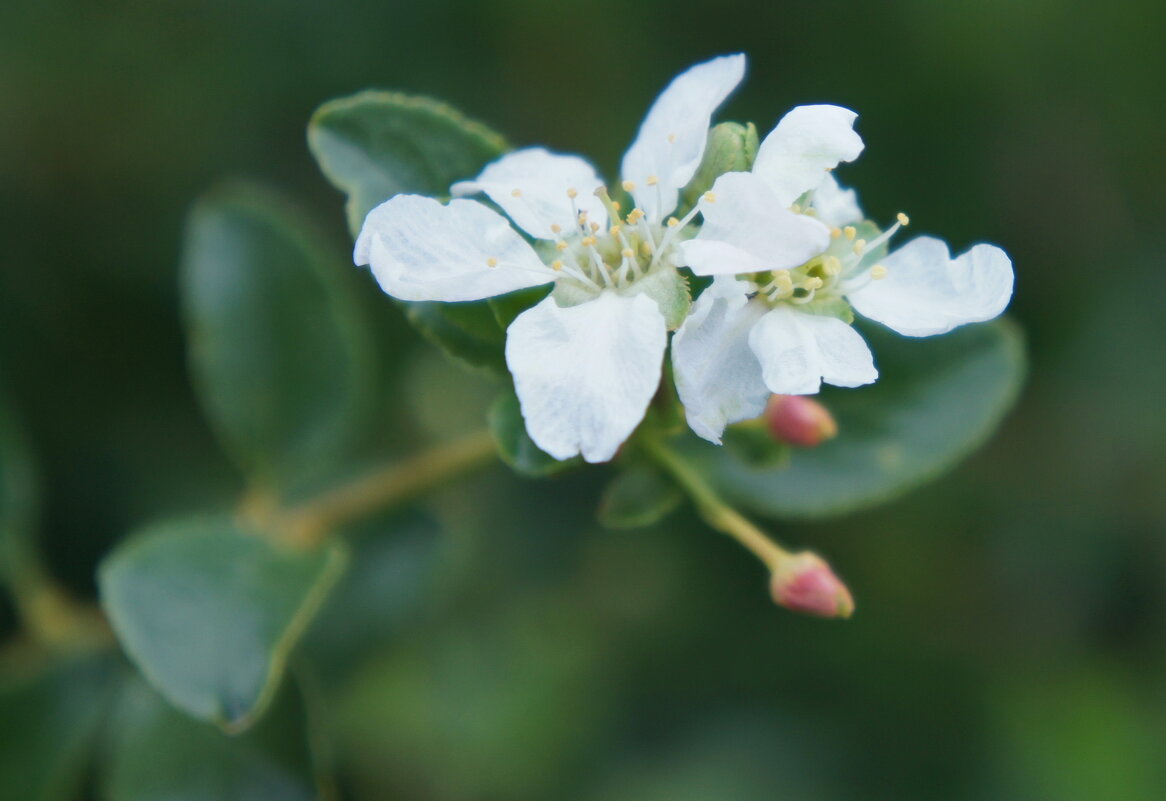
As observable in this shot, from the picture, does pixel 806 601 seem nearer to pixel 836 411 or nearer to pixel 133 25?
pixel 836 411

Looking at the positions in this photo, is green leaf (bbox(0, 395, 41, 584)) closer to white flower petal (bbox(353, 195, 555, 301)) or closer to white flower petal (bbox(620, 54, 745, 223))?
white flower petal (bbox(353, 195, 555, 301))

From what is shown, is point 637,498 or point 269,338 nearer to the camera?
point 637,498

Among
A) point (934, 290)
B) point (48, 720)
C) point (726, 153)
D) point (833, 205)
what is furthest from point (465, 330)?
point (48, 720)

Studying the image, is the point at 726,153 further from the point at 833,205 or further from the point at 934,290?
the point at 934,290

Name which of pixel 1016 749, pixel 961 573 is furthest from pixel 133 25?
pixel 1016 749

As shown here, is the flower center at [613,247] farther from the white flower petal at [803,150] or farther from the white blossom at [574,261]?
the white flower petal at [803,150]

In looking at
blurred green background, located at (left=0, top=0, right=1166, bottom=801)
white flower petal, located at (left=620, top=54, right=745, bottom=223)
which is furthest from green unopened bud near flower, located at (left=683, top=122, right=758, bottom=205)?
blurred green background, located at (left=0, top=0, right=1166, bottom=801)
